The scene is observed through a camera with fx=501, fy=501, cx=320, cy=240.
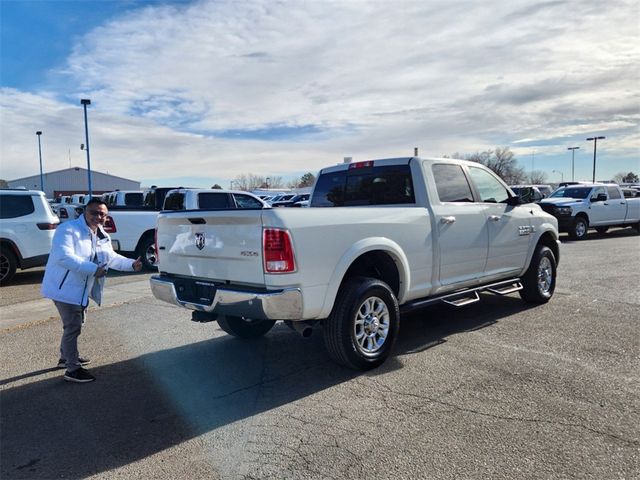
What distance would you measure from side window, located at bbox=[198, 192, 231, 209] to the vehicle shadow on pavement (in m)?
6.43

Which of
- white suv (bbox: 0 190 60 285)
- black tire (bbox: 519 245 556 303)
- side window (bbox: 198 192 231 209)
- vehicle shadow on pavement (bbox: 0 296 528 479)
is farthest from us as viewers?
side window (bbox: 198 192 231 209)

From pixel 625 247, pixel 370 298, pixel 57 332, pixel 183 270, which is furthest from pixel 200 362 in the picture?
pixel 625 247

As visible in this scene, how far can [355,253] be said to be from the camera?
4438 mm

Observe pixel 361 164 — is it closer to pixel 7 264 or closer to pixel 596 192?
pixel 7 264

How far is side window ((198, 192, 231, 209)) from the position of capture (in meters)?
11.8

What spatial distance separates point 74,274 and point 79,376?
934 mm

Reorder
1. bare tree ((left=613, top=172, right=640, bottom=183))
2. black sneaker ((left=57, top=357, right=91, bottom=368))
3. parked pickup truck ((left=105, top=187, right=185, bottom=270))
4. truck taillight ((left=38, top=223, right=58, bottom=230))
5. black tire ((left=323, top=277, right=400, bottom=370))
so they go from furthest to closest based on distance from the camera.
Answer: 1. bare tree ((left=613, top=172, right=640, bottom=183))
2. parked pickup truck ((left=105, top=187, right=185, bottom=270))
3. truck taillight ((left=38, top=223, right=58, bottom=230))
4. black sneaker ((left=57, top=357, right=91, bottom=368))
5. black tire ((left=323, top=277, right=400, bottom=370))

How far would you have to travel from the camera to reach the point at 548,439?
3.32 m

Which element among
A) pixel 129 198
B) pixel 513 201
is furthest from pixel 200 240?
pixel 129 198

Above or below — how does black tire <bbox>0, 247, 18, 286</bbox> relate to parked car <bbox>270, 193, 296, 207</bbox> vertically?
below

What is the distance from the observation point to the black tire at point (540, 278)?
7.00 m

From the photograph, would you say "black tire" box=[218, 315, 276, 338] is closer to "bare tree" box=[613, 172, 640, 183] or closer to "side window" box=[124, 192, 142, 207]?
"side window" box=[124, 192, 142, 207]

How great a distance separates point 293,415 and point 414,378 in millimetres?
1248

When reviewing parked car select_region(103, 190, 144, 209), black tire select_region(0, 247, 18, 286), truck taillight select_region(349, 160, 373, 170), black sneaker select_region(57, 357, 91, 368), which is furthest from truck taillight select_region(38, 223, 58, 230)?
truck taillight select_region(349, 160, 373, 170)
